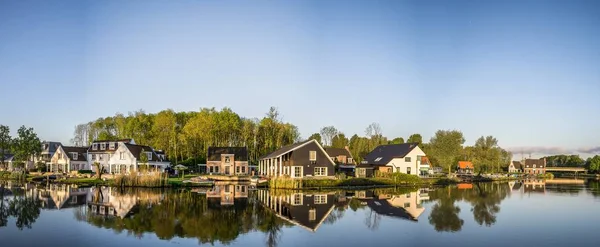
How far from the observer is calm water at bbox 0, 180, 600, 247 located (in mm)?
17016

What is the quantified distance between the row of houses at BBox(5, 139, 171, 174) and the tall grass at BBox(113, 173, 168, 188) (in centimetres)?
1879

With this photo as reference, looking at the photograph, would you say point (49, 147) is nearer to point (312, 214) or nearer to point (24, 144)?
point (24, 144)

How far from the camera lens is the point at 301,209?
26.2 metres

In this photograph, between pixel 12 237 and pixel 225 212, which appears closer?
pixel 12 237

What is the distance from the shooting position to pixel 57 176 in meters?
53.5

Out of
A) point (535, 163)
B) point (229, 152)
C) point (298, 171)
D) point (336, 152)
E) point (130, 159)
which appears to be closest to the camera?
point (298, 171)

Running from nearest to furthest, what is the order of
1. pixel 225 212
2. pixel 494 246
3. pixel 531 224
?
pixel 494 246
pixel 531 224
pixel 225 212

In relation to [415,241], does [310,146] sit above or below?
above

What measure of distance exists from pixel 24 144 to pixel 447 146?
64.4 meters

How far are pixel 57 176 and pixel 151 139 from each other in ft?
90.0

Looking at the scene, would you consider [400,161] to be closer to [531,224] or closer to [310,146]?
[310,146]

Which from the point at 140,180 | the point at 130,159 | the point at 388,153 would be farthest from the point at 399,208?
the point at 130,159

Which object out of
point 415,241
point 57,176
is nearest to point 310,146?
point 57,176

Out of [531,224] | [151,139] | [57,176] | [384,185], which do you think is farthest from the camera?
[151,139]
